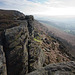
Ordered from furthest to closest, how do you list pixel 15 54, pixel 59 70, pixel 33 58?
pixel 33 58 < pixel 15 54 < pixel 59 70

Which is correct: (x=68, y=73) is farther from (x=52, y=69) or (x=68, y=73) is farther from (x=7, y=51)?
(x=7, y=51)

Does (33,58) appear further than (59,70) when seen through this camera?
Yes

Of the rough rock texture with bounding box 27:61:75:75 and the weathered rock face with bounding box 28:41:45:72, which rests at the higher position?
the rough rock texture with bounding box 27:61:75:75

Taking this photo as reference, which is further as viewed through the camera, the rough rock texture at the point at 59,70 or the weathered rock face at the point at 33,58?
the weathered rock face at the point at 33,58

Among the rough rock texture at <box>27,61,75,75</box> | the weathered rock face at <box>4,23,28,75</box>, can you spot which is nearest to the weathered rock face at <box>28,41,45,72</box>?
the weathered rock face at <box>4,23,28,75</box>

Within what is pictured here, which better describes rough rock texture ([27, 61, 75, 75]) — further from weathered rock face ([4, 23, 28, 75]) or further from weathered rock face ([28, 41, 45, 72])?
weathered rock face ([28, 41, 45, 72])

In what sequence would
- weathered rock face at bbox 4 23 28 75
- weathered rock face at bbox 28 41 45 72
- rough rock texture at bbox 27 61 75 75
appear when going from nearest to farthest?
rough rock texture at bbox 27 61 75 75, weathered rock face at bbox 4 23 28 75, weathered rock face at bbox 28 41 45 72

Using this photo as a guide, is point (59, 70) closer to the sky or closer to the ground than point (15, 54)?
closer to the ground

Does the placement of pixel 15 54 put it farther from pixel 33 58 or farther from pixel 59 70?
pixel 59 70

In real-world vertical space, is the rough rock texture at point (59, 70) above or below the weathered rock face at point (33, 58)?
above

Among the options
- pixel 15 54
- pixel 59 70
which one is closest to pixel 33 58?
pixel 15 54

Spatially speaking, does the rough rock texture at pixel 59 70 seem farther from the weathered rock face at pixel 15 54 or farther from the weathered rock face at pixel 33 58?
the weathered rock face at pixel 33 58

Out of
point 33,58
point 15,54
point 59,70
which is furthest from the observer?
point 33,58

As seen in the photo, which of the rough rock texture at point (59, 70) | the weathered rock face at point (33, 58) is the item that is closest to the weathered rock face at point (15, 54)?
the weathered rock face at point (33, 58)
